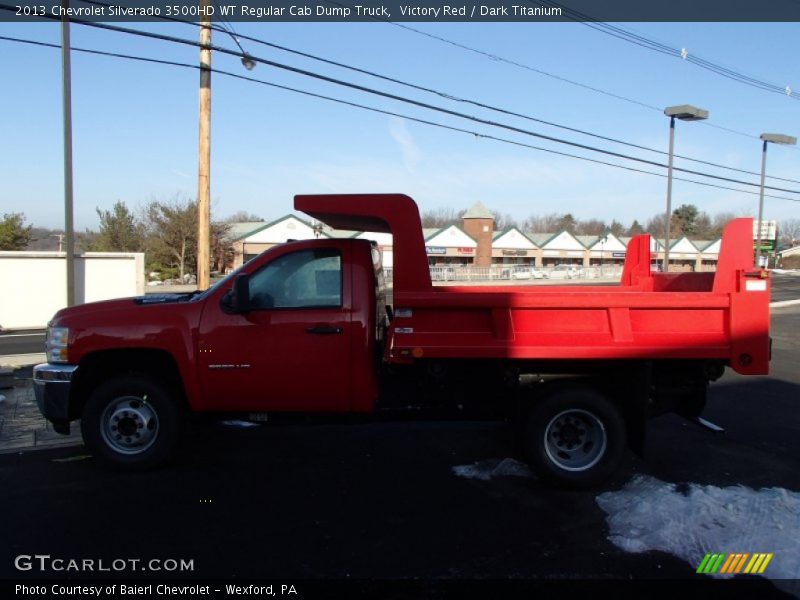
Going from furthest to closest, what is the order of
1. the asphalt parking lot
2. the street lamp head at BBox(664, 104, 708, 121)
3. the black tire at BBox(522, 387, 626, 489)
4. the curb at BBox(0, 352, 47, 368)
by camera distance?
the street lamp head at BBox(664, 104, 708, 121)
the curb at BBox(0, 352, 47, 368)
the black tire at BBox(522, 387, 626, 489)
the asphalt parking lot

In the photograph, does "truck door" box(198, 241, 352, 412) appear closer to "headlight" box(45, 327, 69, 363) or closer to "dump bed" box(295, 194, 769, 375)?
"dump bed" box(295, 194, 769, 375)

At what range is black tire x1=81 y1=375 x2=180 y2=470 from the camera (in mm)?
5047

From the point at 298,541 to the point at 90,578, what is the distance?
1228 mm

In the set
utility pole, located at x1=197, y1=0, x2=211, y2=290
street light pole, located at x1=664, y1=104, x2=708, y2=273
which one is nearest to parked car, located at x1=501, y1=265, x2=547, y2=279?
street light pole, located at x1=664, y1=104, x2=708, y2=273

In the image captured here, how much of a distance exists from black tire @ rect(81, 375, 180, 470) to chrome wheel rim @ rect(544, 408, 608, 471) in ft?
10.5

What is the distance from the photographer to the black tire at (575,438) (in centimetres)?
482

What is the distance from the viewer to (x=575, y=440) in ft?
16.3

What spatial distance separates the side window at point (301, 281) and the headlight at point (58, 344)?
5.35 ft

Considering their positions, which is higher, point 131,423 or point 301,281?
point 301,281

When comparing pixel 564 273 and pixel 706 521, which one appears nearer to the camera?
pixel 706 521

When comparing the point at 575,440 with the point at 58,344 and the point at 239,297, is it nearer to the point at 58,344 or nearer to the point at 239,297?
the point at 239,297

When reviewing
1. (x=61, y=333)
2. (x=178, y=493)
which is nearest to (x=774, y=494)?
(x=178, y=493)

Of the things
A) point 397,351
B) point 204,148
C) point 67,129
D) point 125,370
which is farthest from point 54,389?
point 67,129

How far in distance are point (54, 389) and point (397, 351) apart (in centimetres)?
292
